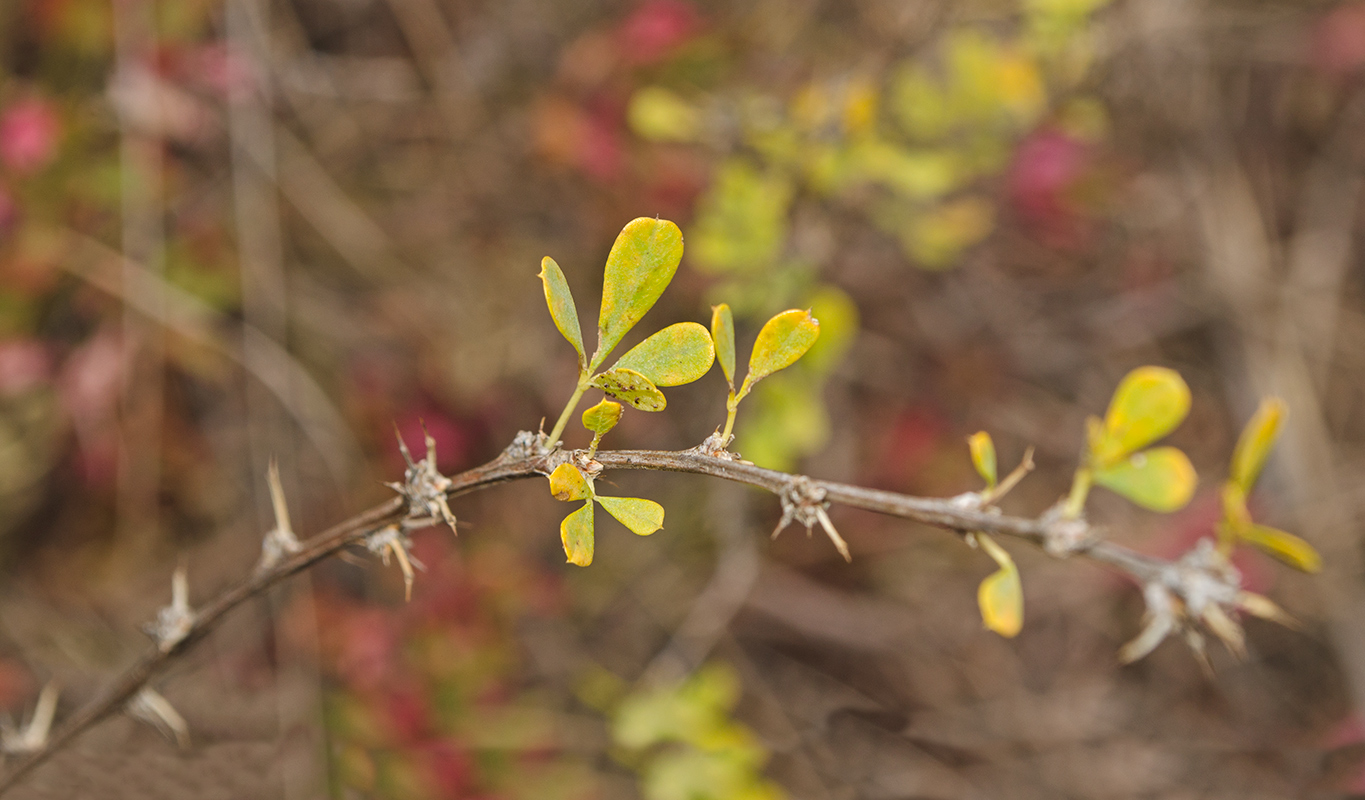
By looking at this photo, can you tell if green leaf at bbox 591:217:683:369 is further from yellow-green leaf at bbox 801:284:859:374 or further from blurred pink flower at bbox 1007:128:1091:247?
blurred pink flower at bbox 1007:128:1091:247

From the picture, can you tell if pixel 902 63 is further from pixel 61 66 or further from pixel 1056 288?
pixel 61 66

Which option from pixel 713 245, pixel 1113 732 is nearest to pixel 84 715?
pixel 713 245

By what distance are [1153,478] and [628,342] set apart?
1.71 metres

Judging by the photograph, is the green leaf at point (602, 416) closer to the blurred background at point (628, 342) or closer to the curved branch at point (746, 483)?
the curved branch at point (746, 483)

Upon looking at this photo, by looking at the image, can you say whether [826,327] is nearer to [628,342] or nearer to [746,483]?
[746,483]

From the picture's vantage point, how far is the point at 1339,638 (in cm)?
292

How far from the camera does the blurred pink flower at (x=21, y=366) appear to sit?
254 centimetres

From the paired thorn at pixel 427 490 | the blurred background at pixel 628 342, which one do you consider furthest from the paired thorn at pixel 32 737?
the blurred background at pixel 628 342

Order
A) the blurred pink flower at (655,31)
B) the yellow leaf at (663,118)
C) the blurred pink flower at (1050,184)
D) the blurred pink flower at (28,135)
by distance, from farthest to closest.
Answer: the blurred pink flower at (1050,184) < the blurred pink flower at (655,31) < the blurred pink flower at (28,135) < the yellow leaf at (663,118)

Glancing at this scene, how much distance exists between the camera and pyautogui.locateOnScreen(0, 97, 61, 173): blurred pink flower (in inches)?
97.7

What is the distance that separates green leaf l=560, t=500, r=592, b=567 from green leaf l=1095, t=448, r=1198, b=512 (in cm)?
63

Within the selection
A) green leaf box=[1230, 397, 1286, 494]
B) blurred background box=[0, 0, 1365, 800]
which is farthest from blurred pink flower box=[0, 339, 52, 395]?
green leaf box=[1230, 397, 1286, 494]

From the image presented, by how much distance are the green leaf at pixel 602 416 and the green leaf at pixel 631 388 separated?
0.7 inches

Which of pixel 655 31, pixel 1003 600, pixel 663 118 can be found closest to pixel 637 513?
pixel 1003 600
